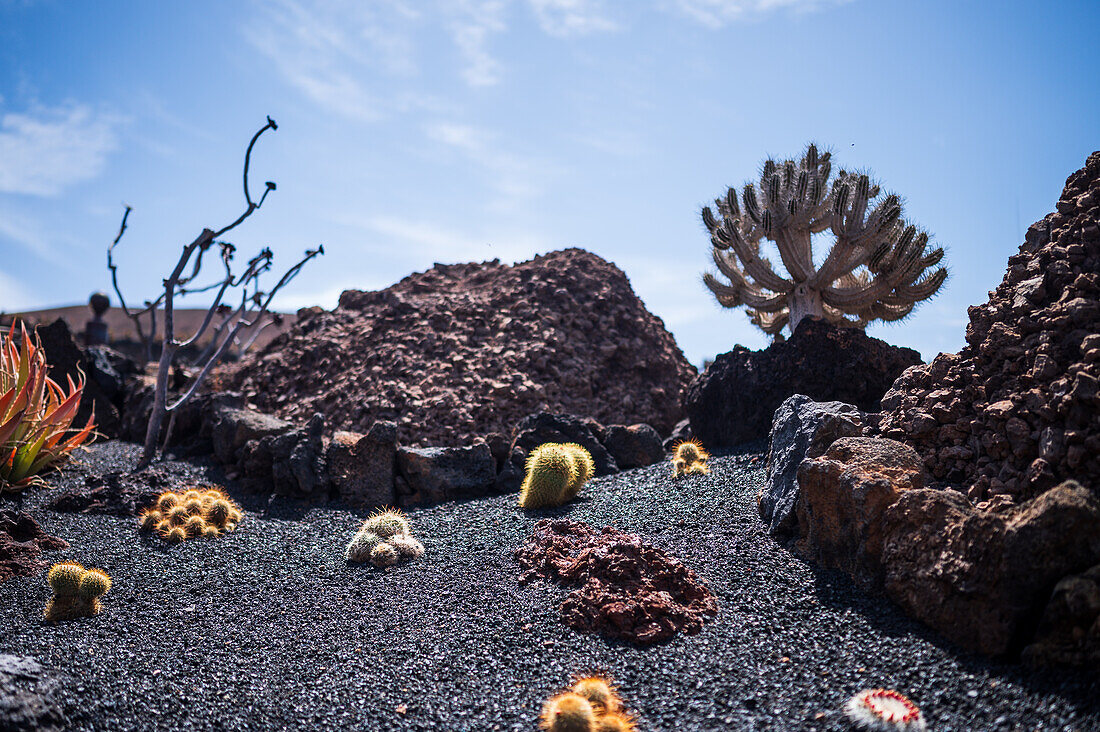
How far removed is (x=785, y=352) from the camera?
891 cm

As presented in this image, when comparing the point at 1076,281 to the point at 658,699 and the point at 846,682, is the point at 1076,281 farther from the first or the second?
the point at 658,699

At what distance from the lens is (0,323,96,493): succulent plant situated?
7648mm

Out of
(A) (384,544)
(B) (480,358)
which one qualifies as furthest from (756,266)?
(A) (384,544)

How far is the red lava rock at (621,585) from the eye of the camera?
493 centimetres

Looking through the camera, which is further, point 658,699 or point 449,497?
point 449,497

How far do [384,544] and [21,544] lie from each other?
320 centimetres

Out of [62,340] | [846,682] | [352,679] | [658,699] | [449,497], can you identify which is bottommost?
[352,679]

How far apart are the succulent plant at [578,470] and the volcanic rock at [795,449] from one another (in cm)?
185

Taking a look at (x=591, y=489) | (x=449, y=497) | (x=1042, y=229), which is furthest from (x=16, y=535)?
(x=1042, y=229)

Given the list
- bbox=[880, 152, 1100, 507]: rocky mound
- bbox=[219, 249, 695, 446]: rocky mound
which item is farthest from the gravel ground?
bbox=[219, 249, 695, 446]: rocky mound

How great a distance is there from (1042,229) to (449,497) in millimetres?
6140

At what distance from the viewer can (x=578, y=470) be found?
7703 millimetres

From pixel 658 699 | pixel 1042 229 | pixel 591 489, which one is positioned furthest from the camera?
pixel 591 489

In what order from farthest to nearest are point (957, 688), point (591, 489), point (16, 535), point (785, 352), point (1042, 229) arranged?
1. point (785, 352)
2. point (591, 489)
3. point (16, 535)
4. point (1042, 229)
5. point (957, 688)
